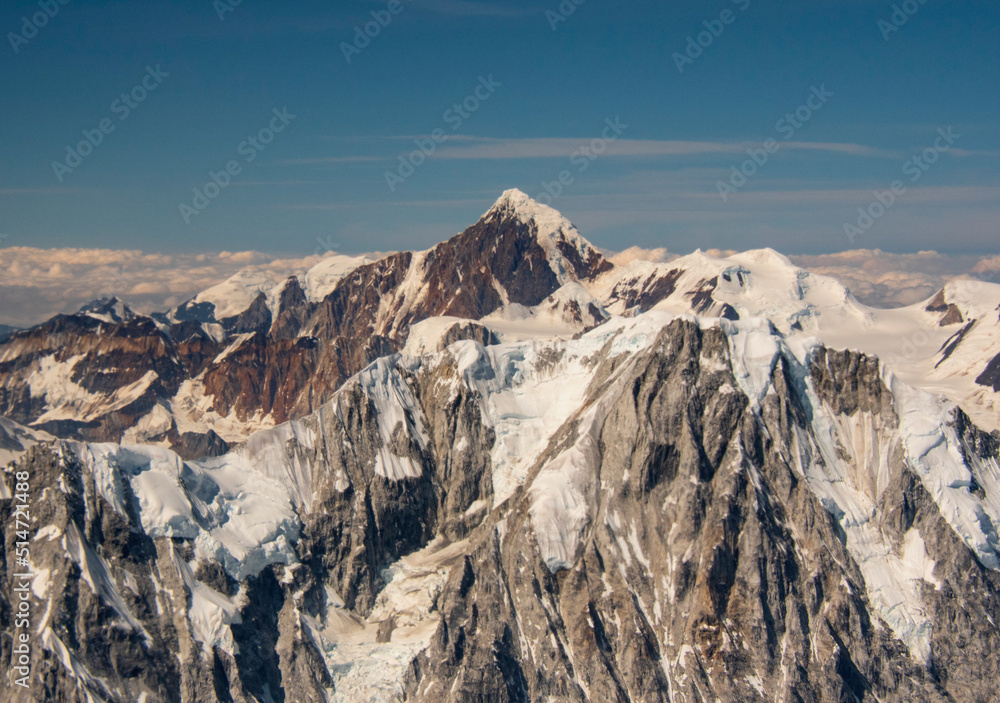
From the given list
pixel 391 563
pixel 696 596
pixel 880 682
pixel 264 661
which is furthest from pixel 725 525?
pixel 264 661

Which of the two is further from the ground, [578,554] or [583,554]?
[578,554]

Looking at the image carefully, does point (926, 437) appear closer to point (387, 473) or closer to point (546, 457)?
point (546, 457)

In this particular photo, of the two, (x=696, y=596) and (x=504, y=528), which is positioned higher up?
(x=504, y=528)

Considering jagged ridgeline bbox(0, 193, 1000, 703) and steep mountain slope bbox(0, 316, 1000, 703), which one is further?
steep mountain slope bbox(0, 316, 1000, 703)

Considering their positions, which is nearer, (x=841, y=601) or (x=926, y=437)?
(x=841, y=601)

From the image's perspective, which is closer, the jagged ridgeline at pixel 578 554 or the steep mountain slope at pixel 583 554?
the jagged ridgeline at pixel 578 554

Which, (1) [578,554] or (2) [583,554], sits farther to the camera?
(1) [578,554]

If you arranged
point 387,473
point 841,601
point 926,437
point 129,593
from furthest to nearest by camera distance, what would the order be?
point 387,473, point 926,437, point 841,601, point 129,593

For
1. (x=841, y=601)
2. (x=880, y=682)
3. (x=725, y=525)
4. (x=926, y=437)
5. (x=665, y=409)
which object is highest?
(x=665, y=409)
